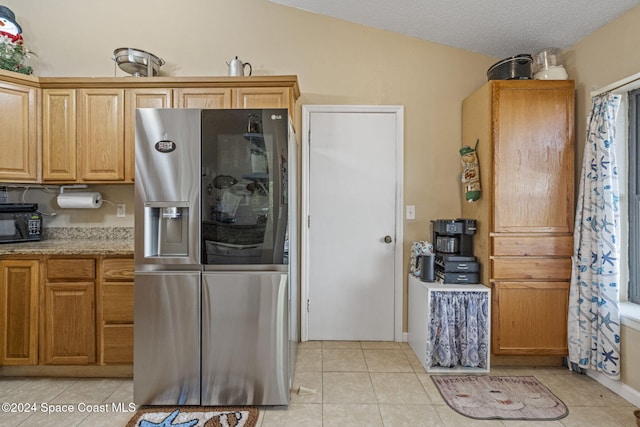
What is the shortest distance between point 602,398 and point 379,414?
1.49 metres

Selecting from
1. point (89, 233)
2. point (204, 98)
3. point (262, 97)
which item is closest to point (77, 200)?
point (89, 233)

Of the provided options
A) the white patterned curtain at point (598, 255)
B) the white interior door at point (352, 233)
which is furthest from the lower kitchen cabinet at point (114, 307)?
the white patterned curtain at point (598, 255)

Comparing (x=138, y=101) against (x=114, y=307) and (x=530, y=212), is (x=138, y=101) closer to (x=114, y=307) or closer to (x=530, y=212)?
(x=114, y=307)

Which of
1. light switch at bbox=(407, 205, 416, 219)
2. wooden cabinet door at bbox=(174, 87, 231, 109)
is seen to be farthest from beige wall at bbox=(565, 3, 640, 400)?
wooden cabinet door at bbox=(174, 87, 231, 109)

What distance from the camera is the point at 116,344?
238 cm

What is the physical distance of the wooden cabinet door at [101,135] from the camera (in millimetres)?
2674

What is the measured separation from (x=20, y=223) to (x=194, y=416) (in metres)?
2.16

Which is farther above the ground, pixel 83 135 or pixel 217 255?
pixel 83 135

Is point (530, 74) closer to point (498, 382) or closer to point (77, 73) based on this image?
point (498, 382)

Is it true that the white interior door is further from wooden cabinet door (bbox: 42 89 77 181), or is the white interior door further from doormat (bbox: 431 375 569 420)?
wooden cabinet door (bbox: 42 89 77 181)

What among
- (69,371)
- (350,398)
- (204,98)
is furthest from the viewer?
(204,98)

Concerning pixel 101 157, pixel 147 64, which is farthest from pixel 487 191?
pixel 101 157

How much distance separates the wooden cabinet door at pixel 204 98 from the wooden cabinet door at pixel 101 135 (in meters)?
0.48

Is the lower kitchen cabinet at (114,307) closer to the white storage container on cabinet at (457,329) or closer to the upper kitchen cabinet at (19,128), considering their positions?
the upper kitchen cabinet at (19,128)
